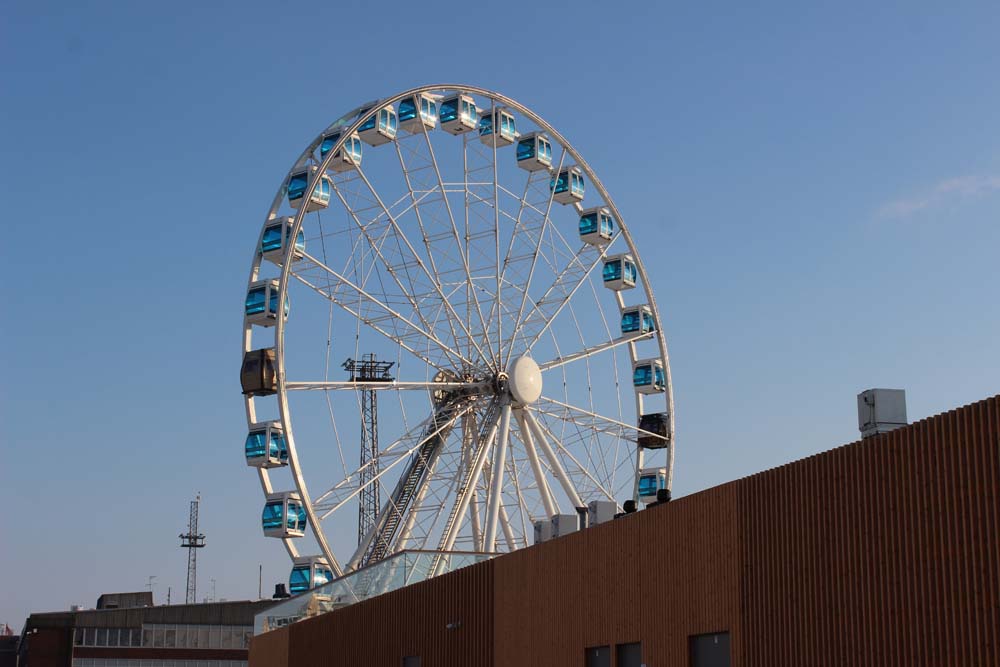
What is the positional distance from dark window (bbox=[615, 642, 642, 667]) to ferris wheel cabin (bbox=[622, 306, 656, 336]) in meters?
25.2

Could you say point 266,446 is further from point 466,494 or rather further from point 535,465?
point 535,465

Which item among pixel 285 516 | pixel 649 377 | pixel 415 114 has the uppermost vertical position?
pixel 415 114

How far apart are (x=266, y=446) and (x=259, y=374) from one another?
185cm

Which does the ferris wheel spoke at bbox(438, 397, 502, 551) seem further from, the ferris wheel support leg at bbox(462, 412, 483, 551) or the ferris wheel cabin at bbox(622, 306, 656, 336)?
the ferris wheel cabin at bbox(622, 306, 656, 336)

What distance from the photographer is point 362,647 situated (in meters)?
30.4

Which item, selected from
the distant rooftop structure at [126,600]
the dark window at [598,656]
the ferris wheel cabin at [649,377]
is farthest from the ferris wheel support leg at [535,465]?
the distant rooftop structure at [126,600]

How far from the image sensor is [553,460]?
40844 millimetres

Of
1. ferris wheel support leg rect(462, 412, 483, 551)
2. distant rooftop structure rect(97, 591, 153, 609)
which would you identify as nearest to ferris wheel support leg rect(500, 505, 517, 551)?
ferris wheel support leg rect(462, 412, 483, 551)

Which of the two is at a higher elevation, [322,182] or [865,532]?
[322,182]

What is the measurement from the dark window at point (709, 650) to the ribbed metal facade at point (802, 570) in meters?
0.12

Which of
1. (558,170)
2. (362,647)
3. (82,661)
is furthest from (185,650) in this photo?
(362,647)

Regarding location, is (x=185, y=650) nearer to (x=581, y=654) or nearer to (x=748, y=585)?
(x=581, y=654)

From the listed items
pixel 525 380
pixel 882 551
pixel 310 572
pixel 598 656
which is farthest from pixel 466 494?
pixel 882 551

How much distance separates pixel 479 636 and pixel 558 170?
21.6 meters
